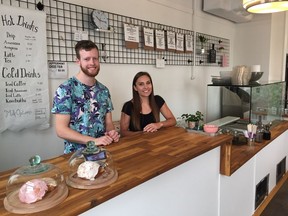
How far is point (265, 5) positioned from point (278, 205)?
72.2 inches

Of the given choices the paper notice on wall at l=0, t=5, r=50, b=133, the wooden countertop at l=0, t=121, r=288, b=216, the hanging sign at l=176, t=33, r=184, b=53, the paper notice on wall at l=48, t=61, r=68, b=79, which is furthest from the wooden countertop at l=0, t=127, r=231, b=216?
the hanging sign at l=176, t=33, r=184, b=53

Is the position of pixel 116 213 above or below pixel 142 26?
below

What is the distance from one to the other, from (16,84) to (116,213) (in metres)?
1.28

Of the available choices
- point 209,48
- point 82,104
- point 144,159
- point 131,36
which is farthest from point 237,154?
point 209,48

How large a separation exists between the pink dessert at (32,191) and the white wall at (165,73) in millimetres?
1205

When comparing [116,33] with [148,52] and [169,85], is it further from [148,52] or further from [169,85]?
[169,85]

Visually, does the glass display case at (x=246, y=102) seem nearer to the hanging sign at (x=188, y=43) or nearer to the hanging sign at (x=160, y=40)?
the hanging sign at (x=160, y=40)

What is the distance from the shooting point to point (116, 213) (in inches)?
38.2

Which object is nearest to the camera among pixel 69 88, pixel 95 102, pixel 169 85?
pixel 69 88

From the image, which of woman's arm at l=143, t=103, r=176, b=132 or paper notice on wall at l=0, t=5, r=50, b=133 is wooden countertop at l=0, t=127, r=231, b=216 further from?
paper notice on wall at l=0, t=5, r=50, b=133

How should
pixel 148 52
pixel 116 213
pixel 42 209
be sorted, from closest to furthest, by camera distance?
pixel 42 209 < pixel 116 213 < pixel 148 52

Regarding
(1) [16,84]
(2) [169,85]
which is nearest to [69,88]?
(1) [16,84]

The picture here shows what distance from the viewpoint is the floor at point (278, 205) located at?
2316 millimetres

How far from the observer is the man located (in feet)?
5.09
